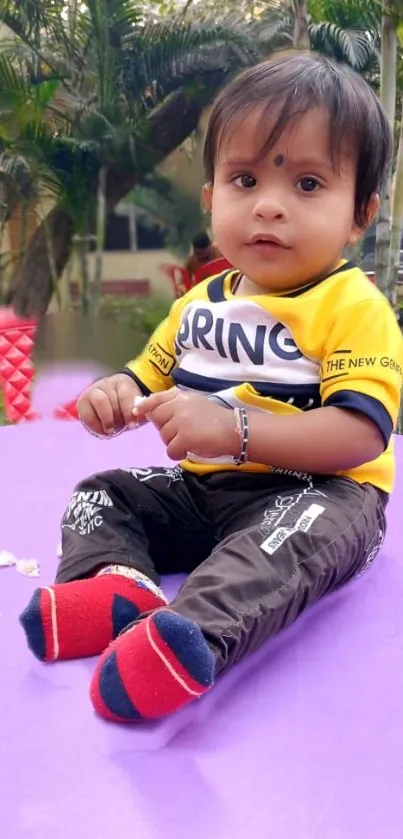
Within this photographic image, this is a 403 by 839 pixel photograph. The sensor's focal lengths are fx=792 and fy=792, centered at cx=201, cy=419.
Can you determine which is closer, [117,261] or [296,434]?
[296,434]

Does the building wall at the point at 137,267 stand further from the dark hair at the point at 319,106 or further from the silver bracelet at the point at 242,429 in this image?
the silver bracelet at the point at 242,429

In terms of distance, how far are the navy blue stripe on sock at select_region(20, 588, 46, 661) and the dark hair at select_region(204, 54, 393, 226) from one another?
1.74ft

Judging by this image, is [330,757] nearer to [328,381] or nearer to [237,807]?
[237,807]

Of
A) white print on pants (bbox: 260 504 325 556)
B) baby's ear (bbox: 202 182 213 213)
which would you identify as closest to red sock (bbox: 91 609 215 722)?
white print on pants (bbox: 260 504 325 556)

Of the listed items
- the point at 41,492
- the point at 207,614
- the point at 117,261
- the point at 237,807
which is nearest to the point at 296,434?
the point at 207,614

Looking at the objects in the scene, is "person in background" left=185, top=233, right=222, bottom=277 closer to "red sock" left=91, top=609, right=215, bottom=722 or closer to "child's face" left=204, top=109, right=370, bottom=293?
"child's face" left=204, top=109, right=370, bottom=293

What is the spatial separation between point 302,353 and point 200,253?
7.74ft

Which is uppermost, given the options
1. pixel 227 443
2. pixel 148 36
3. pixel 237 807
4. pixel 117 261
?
pixel 148 36

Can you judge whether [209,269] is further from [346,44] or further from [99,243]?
[346,44]

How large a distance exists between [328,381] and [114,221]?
104 inches

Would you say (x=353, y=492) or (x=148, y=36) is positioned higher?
(x=148, y=36)

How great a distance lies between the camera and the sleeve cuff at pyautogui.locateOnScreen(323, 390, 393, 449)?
0.82 meters

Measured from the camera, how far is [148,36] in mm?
3123

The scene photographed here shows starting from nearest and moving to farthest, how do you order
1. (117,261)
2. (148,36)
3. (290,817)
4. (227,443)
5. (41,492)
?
(290,817) → (227,443) → (41,492) → (148,36) → (117,261)
